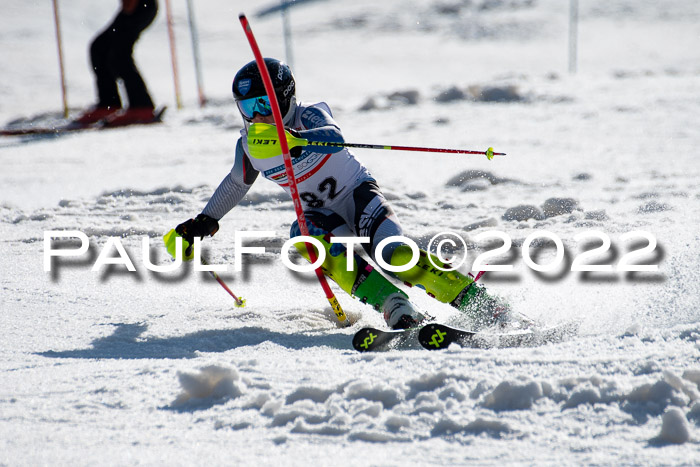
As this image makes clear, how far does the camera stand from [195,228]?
3.94 meters

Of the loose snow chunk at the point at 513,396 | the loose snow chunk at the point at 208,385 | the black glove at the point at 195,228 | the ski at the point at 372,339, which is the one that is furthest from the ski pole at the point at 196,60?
the loose snow chunk at the point at 513,396

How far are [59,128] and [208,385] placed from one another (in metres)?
8.67

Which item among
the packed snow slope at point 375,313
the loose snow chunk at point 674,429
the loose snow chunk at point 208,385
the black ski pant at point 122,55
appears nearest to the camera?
the loose snow chunk at point 674,429

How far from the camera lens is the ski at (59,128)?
10.2m

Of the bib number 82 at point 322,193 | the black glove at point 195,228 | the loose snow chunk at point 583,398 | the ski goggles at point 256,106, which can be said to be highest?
the ski goggles at point 256,106

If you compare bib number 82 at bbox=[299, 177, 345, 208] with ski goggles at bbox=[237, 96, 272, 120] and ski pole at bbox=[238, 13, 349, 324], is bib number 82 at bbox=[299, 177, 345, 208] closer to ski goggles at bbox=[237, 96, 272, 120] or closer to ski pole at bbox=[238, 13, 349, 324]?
ski pole at bbox=[238, 13, 349, 324]

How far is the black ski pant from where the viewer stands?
1046 cm

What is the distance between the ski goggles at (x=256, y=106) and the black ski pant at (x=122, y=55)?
7305 mm

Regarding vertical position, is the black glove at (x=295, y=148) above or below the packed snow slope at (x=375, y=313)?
above

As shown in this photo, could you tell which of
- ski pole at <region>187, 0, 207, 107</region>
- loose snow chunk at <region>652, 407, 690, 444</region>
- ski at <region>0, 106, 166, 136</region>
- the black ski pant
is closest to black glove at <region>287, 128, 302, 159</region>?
loose snow chunk at <region>652, 407, 690, 444</region>

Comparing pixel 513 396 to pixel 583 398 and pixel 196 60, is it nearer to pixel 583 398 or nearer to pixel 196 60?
pixel 583 398

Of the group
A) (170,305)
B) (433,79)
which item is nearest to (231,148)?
(170,305)

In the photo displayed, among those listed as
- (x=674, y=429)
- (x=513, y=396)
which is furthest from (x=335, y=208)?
(x=674, y=429)

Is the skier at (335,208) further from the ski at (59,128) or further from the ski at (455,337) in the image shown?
the ski at (59,128)
